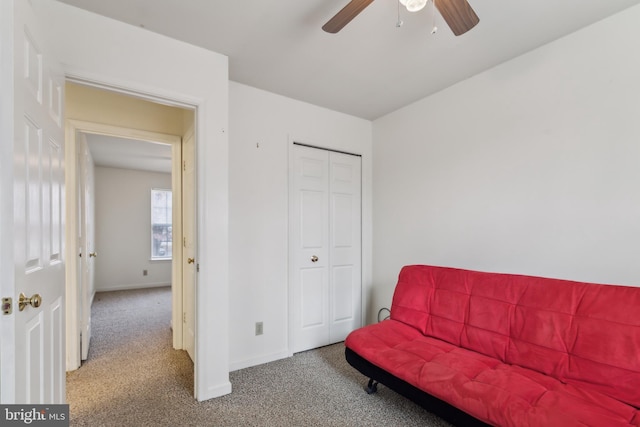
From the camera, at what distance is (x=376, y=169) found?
3355 mm

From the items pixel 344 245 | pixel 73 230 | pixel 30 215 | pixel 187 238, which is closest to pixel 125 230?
pixel 73 230

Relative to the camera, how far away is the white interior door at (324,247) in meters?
2.91

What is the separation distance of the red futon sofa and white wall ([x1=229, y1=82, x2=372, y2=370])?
963mm

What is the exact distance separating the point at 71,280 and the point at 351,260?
8.43ft

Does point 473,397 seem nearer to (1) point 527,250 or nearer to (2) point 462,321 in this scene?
(2) point 462,321

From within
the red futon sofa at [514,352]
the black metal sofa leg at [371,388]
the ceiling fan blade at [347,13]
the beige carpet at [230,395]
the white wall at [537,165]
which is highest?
the ceiling fan blade at [347,13]

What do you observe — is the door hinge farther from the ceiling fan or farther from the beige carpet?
the ceiling fan

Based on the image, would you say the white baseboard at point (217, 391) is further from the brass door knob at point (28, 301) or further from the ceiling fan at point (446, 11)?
the ceiling fan at point (446, 11)

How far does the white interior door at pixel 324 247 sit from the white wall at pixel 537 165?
57cm

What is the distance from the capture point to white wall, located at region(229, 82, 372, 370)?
2553mm

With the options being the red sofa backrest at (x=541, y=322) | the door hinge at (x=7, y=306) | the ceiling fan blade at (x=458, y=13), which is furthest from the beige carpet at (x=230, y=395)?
the ceiling fan blade at (x=458, y=13)

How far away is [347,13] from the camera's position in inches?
53.6

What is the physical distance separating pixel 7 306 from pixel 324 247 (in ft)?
7.82

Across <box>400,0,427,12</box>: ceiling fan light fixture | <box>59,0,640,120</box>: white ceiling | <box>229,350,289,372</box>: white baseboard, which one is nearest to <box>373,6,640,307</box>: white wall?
<box>59,0,640,120</box>: white ceiling
